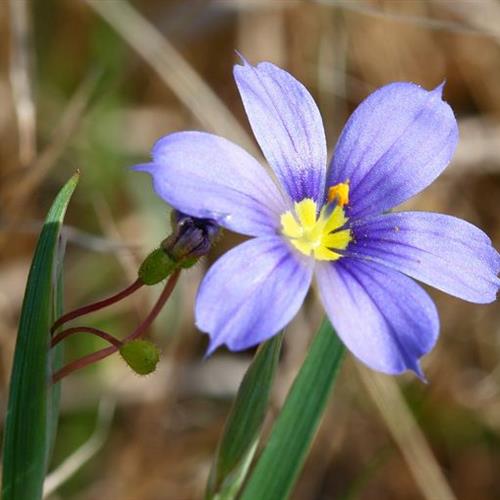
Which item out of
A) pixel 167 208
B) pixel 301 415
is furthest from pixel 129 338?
pixel 167 208

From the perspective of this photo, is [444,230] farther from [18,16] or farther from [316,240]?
[18,16]

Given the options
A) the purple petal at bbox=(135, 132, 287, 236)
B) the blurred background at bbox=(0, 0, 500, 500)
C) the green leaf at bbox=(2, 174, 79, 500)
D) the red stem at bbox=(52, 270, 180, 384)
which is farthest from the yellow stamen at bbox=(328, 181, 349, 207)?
the blurred background at bbox=(0, 0, 500, 500)

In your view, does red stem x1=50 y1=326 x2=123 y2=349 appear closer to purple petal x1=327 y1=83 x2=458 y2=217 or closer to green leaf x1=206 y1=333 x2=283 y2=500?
green leaf x1=206 y1=333 x2=283 y2=500

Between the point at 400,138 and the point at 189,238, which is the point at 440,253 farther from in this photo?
the point at 189,238

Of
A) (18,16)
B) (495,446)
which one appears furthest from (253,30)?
(495,446)

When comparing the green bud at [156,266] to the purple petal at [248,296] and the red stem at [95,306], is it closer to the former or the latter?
the red stem at [95,306]
